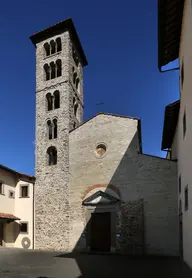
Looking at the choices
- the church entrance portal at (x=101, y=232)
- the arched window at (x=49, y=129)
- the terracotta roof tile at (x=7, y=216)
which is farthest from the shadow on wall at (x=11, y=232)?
the arched window at (x=49, y=129)

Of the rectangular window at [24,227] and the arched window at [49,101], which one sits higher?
the arched window at [49,101]

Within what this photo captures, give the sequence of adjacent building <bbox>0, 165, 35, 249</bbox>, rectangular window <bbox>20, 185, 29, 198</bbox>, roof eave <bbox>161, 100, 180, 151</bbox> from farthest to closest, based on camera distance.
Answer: rectangular window <bbox>20, 185, 29, 198</bbox>, adjacent building <bbox>0, 165, 35, 249</bbox>, roof eave <bbox>161, 100, 180, 151</bbox>

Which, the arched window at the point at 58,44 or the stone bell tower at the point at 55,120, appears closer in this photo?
the stone bell tower at the point at 55,120

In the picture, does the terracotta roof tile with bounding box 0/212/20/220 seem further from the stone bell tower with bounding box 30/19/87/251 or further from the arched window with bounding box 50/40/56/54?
the arched window with bounding box 50/40/56/54

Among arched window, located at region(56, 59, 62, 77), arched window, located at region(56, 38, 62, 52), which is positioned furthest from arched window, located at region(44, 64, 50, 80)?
arched window, located at region(56, 38, 62, 52)

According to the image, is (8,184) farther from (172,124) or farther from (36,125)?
(172,124)

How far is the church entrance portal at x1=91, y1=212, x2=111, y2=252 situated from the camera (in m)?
17.8

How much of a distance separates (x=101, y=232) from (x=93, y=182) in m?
3.31

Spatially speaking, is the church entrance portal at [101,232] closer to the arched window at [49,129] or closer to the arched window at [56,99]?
the arched window at [49,129]

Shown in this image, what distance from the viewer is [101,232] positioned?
18.1 m

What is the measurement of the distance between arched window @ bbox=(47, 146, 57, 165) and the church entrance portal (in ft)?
17.5

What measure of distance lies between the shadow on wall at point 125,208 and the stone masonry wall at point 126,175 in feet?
0.16

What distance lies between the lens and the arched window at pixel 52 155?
2119cm

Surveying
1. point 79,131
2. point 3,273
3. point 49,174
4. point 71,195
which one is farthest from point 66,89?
point 3,273
